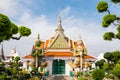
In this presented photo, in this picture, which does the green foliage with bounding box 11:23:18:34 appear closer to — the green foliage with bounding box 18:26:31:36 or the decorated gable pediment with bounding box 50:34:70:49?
the green foliage with bounding box 18:26:31:36

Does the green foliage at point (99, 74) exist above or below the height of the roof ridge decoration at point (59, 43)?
below

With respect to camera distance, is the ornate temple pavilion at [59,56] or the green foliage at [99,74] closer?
the green foliage at [99,74]

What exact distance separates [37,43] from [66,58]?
4.44 metres

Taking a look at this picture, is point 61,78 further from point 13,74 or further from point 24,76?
point 13,74

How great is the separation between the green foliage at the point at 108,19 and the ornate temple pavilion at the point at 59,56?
2030cm

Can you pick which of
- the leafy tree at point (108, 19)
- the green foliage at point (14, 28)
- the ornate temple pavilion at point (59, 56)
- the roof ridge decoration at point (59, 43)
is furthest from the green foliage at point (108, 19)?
the roof ridge decoration at point (59, 43)

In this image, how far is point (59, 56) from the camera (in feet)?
119

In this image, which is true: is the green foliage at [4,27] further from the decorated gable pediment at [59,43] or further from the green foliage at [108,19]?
the decorated gable pediment at [59,43]

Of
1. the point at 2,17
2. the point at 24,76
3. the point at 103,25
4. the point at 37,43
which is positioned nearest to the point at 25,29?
the point at 2,17

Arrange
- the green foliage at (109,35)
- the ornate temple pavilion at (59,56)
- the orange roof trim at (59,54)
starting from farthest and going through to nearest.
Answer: the orange roof trim at (59,54)
the ornate temple pavilion at (59,56)
the green foliage at (109,35)

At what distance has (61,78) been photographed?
109 feet

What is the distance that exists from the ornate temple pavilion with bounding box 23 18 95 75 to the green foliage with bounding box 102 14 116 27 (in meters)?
20.3

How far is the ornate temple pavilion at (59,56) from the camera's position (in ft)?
111

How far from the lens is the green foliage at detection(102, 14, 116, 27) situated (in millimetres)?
13156
